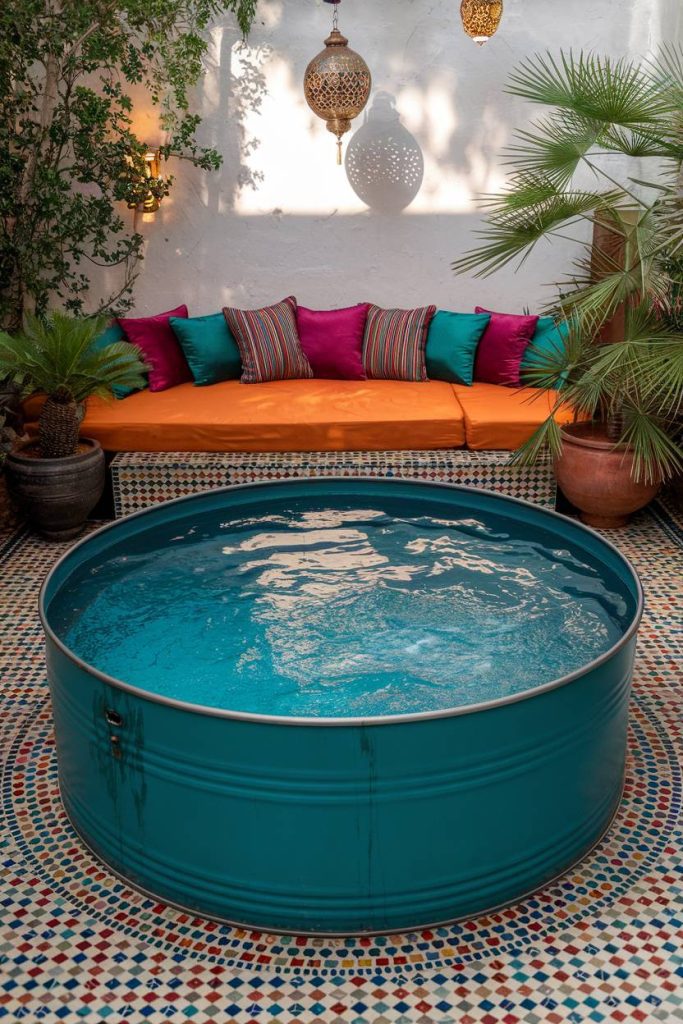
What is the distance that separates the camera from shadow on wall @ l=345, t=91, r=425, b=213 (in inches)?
286

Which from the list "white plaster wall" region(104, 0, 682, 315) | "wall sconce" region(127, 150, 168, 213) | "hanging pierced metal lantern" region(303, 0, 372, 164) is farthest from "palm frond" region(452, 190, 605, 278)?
"wall sconce" region(127, 150, 168, 213)

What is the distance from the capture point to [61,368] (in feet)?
19.2

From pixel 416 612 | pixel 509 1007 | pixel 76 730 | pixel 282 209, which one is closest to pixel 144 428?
pixel 282 209

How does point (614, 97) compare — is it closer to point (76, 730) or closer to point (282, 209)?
point (282, 209)

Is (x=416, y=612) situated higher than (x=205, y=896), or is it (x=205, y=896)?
(x=416, y=612)

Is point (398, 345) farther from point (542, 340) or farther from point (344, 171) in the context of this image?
point (344, 171)

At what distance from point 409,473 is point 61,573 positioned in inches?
104

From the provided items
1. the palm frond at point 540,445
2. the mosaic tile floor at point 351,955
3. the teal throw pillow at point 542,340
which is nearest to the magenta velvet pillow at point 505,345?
the teal throw pillow at point 542,340

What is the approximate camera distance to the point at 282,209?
24.4ft

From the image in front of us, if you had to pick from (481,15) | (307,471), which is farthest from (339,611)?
(481,15)

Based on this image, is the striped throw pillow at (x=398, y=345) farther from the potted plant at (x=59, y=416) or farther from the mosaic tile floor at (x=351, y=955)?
the mosaic tile floor at (x=351, y=955)

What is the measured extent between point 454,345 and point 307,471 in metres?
1.51

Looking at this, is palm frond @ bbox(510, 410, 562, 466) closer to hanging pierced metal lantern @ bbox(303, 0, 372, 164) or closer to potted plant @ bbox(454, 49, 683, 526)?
potted plant @ bbox(454, 49, 683, 526)

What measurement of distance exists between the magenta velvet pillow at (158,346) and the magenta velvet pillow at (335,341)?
86 centimetres
